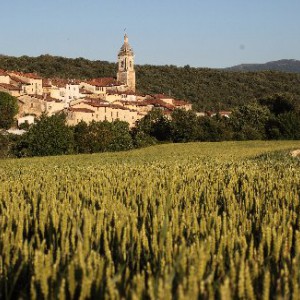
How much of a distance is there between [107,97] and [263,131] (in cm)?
4479

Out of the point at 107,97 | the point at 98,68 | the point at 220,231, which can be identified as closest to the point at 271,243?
the point at 220,231

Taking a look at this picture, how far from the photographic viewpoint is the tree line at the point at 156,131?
185 ft

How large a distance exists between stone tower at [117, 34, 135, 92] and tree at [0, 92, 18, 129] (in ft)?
150

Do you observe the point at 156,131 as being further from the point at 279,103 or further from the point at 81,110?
the point at 279,103

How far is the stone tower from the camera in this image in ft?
412

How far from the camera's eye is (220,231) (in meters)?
5.72

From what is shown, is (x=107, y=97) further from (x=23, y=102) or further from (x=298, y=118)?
(x=298, y=118)

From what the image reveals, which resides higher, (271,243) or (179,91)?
(179,91)

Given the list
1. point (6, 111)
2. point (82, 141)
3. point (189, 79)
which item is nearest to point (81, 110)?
point (6, 111)

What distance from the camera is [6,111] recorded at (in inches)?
3142

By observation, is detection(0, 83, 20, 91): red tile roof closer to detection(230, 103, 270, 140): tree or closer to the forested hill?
the forested hill

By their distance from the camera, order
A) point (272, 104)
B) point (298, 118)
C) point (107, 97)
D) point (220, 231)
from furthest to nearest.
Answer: point (107, 97) → point (272, 104) → point (298, 118) → point (220, 231)

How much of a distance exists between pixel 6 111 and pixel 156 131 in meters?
23.8

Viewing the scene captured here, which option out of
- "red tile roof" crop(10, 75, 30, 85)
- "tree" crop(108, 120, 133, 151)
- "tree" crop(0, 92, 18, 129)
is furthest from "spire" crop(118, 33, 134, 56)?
"tree" crop(108, 120, 133, 151)
